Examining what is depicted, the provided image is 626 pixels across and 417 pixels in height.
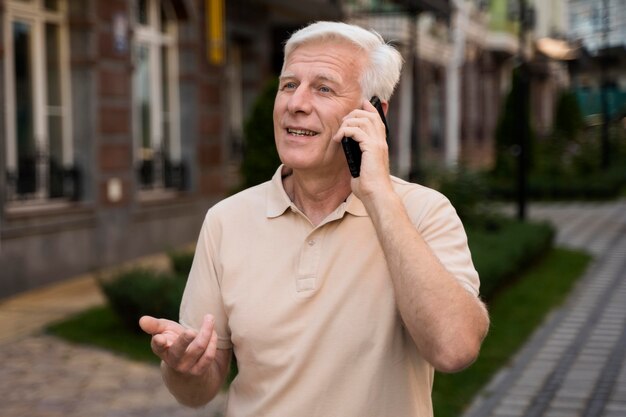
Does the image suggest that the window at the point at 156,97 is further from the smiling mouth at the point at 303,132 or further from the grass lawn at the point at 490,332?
the smiling mouth at the point at 303,132

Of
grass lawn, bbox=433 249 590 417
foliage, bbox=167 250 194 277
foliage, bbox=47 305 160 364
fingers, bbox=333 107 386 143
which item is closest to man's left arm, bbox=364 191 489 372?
fingers, bbox=333 107 386 143

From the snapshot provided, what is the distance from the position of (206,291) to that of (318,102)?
21.0 inches

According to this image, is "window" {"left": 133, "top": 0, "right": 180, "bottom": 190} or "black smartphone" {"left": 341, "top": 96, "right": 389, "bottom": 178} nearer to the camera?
"black smartphone" {"left": 341, "top": 96, "right": 389, "bottom": 178}

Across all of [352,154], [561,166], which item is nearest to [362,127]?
[352,154]

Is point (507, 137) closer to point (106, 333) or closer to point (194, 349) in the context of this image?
point (106, 333)

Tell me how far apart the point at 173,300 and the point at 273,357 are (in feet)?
18.6

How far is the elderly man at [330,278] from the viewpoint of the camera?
2434 mm

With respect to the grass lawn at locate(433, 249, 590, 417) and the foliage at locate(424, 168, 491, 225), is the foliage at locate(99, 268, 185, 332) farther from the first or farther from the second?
the foliage at locate(424, 168, 491, 225)

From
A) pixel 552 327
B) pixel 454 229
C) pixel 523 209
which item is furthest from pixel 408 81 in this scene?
pixel 454 229

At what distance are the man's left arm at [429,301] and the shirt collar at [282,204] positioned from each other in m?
0.20

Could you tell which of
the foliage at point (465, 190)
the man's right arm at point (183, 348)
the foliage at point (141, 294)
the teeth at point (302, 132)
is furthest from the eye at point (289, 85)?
the foliage at point (465, 190)

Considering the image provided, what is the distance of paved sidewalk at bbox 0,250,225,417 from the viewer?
6516 mm

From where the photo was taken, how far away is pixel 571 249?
1490cm

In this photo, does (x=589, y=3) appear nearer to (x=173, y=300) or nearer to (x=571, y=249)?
(x=571, y=249)
